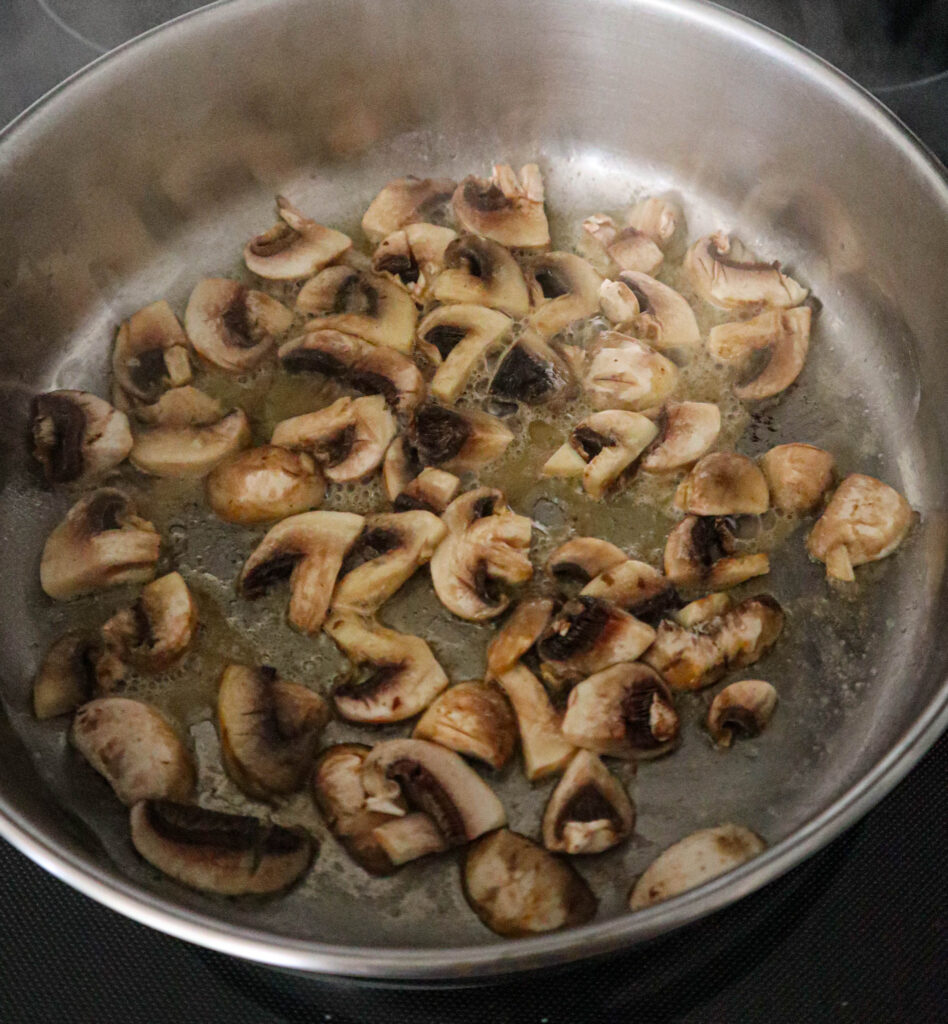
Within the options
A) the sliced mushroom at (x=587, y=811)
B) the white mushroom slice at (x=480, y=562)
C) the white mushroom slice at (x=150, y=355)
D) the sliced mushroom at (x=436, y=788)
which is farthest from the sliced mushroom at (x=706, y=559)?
the white mushroom slice at (x=150, y=355)

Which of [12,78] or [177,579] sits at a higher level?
[12,78]

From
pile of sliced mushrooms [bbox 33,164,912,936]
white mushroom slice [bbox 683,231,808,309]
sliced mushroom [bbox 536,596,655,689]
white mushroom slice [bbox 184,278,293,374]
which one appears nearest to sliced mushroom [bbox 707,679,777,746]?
pile of sliced mushrooms [bbox 33,164,912,936]

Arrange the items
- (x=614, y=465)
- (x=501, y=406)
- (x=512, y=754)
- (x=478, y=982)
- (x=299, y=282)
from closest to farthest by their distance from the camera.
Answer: (x=478, y=982) → (x=512, y=754) → (x=614, y=465) → (x=501, y=406) → (x=299, y=282)

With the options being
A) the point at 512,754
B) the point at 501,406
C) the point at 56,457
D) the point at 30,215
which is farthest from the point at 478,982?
the point at 30,215

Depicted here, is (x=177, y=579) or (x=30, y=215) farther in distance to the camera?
(x=30, y=215)

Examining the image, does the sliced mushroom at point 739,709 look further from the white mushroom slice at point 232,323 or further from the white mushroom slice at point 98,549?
the white mushroom slice at point 232,323

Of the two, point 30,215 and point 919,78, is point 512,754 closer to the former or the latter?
point 30,215
